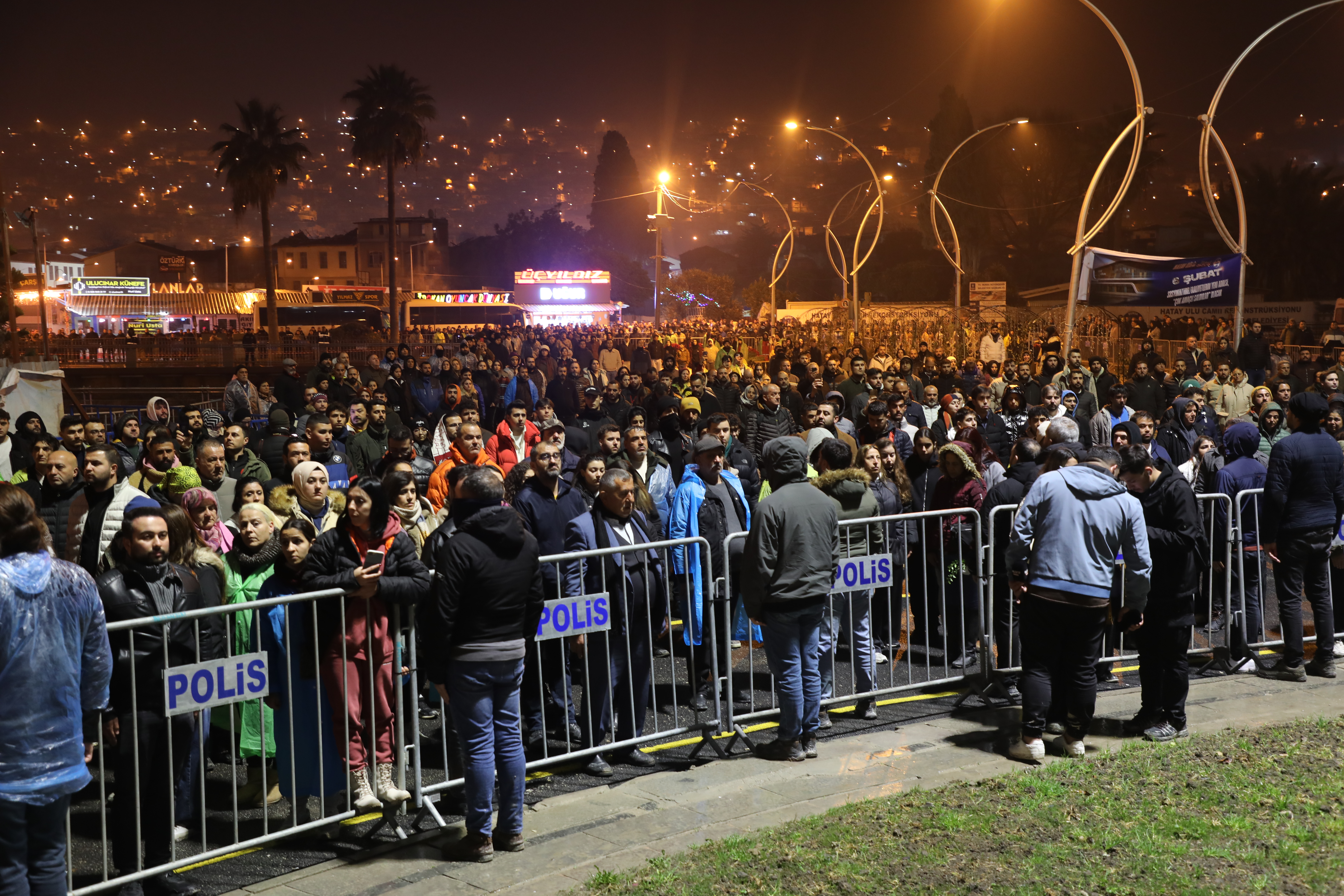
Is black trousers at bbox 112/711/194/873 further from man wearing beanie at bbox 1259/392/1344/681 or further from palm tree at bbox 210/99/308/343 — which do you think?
palm tree at bbox 210/99/308/343

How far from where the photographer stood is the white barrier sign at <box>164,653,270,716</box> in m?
4.99

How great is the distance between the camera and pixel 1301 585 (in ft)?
26.8

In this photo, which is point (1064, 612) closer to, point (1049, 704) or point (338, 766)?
point (1049, 704)

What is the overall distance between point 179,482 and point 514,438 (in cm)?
354

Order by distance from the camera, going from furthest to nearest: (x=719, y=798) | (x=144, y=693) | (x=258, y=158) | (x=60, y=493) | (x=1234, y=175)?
(x=258, y=158)
(x=1234, y=175)
(x=60, y=493)
(x=719, y=798)
(x=144, y=693)

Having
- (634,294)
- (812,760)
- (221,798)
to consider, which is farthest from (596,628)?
(634,294)

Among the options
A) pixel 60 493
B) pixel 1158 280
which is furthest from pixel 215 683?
pixel 1158 280

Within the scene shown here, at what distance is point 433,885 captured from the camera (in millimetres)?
5109

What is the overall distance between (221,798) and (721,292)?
114849 mm

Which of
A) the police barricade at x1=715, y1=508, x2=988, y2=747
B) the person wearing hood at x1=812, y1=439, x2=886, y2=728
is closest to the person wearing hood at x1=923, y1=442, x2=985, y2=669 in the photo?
the police barricade at x1=715, y1=508, x2=988, y2=747

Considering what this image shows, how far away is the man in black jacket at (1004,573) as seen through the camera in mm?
7820

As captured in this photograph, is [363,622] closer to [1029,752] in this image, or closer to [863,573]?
[863,573]

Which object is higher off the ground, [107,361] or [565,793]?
[107,361]

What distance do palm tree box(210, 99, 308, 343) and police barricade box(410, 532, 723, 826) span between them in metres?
51.6
